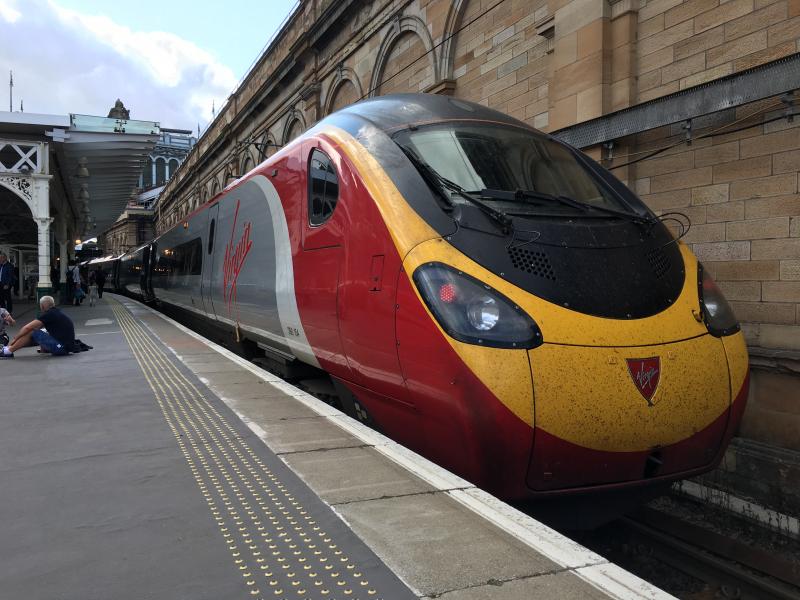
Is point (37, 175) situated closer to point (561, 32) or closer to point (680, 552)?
point (561, 32)

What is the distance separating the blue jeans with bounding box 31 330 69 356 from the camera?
7.60 m

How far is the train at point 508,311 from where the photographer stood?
2.81 meters

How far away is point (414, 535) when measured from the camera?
2186 mm

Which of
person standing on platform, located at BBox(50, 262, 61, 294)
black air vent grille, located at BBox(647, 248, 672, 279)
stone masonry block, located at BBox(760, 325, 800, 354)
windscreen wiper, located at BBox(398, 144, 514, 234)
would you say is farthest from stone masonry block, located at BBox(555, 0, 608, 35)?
person standing on platform, located at BBox(50, 262, 61, 294)

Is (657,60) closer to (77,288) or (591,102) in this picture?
(591,102)

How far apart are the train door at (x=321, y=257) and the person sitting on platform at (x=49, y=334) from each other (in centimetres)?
450

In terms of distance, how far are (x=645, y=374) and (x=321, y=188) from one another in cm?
283

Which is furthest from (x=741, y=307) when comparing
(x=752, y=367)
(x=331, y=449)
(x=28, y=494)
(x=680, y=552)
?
(x=28, y=494)

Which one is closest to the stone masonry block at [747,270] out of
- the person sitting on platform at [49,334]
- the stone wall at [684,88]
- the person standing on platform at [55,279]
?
the stone wall at [684,88]

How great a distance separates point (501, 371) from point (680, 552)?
206 cm

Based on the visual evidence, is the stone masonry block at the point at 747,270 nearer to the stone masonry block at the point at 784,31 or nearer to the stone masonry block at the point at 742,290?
the stone masonry block at the point at 742,290

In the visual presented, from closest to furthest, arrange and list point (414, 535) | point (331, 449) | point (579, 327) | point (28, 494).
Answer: point (414, 535), point (28, 494), point (579, 327), point (331, 449)

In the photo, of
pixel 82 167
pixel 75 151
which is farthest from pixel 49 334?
pixel 82 167

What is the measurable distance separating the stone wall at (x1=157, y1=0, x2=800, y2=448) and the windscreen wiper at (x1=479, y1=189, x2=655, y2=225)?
2491 millimetres
